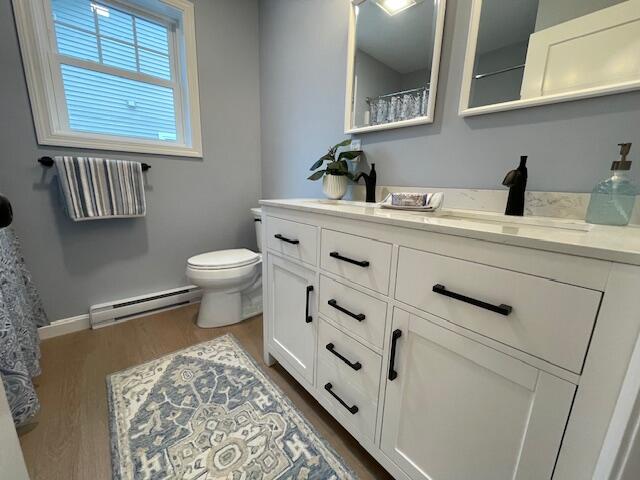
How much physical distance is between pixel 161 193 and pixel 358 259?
66.7 inches

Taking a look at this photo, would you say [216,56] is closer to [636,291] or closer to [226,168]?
[226,168]

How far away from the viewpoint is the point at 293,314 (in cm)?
116

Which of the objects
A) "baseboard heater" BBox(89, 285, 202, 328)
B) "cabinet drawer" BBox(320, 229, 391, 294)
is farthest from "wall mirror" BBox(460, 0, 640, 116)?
"baseboard heater" BBox(89, 285, 202, 328)

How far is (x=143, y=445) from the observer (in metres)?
0.97

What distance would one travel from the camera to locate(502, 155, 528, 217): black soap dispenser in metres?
0.85

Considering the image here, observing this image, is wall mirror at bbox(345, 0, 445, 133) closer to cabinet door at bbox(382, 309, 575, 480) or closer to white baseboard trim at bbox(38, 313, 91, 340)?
cabinet door at bbox(382, 309, 575, 480)

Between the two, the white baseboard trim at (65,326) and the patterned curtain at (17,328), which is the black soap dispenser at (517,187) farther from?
the white baseboard trim at (65,326)

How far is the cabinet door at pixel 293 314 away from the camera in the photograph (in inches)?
41.5

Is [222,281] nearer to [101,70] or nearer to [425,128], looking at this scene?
[425,128]

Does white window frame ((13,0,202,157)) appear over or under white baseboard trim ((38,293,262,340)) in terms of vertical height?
over

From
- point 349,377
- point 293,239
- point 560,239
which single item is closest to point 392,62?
point 293,239

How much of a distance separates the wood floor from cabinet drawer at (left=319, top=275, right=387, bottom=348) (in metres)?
0.52

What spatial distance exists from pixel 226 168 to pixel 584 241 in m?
2.14

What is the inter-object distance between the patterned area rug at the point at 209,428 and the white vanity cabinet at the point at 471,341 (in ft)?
0.66
